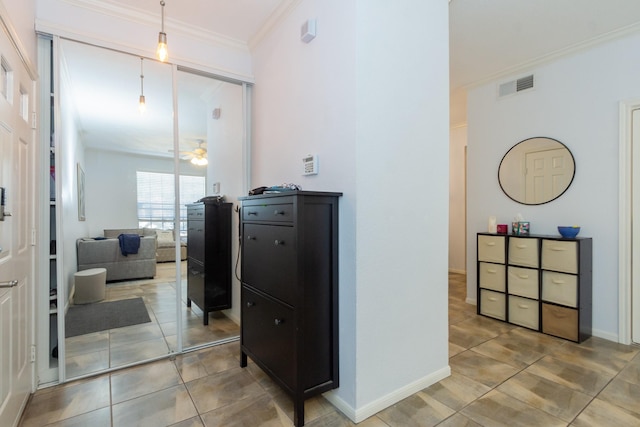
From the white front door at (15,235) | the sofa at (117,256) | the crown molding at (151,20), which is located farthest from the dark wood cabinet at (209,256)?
the crown molding at (151,20)

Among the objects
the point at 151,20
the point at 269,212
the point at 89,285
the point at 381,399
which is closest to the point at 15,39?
the point at 151,20

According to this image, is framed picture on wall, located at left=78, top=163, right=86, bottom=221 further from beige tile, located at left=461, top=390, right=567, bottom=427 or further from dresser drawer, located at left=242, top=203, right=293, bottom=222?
beige tile, located at left=461, top=390, right=567, bottom=427

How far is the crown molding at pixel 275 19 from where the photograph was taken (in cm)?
223

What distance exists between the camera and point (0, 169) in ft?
4.53

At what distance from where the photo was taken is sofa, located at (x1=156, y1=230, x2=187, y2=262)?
2621 mm

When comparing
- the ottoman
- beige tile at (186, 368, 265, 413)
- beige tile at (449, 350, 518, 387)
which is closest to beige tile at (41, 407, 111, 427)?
beige tile at (186, 368, 265, 413)

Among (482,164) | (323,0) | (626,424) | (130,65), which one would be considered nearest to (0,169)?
(130,65)

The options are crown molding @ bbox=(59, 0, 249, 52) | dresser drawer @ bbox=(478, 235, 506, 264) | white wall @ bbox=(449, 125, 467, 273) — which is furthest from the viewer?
white wall @ bbox=(449, 125, 467, 273)

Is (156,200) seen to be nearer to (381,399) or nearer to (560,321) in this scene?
(381,399)

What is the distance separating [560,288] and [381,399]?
2.11 meters

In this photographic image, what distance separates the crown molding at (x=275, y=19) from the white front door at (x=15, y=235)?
1.59 m

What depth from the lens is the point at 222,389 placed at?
2.02 meters

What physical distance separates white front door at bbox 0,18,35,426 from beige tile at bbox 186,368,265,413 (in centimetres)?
87

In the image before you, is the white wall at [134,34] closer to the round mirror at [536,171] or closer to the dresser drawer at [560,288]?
the round mirror at [536,171]
